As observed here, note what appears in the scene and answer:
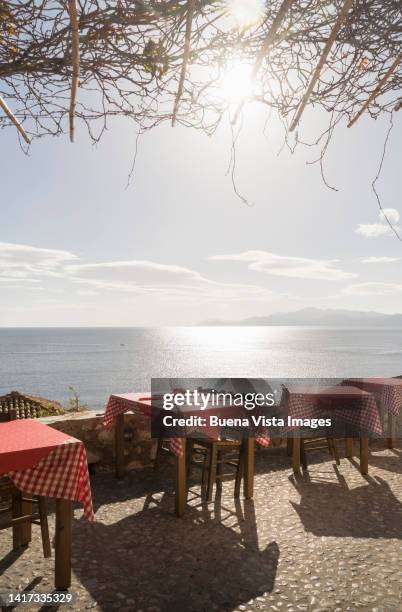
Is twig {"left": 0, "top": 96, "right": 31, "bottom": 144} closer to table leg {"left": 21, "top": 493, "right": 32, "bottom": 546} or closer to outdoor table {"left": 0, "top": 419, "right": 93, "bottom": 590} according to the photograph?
outdoor table {"left": 0, "top": 419, "right": 93, "bottom": 590}

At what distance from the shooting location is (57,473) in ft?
10.8

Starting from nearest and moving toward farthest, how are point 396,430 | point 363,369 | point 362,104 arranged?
point 362,104 < point 396,430 < point 363,369

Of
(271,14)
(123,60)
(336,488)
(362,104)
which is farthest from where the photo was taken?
(336,488)

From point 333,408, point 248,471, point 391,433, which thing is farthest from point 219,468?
point 391,433

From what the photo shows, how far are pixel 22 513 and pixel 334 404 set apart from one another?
405cm

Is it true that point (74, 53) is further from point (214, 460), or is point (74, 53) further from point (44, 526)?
point (214, 460)

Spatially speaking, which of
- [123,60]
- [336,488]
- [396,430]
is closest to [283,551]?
[336,488]

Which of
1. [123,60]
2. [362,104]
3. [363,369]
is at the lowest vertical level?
[363,369]

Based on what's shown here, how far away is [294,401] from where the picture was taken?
20.7 ft

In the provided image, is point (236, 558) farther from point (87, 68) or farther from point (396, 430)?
point (396, 430)

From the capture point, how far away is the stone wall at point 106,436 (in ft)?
19.9

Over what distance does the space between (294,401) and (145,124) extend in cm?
438

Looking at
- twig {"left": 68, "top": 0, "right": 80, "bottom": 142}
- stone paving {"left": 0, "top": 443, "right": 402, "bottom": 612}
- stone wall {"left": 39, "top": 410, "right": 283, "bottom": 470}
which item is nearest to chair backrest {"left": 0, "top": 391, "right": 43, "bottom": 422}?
stone wall {"left": 39, "top": 410, "right": 283, "bottom": 470}

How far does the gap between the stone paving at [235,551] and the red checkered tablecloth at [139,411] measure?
0.67 m
